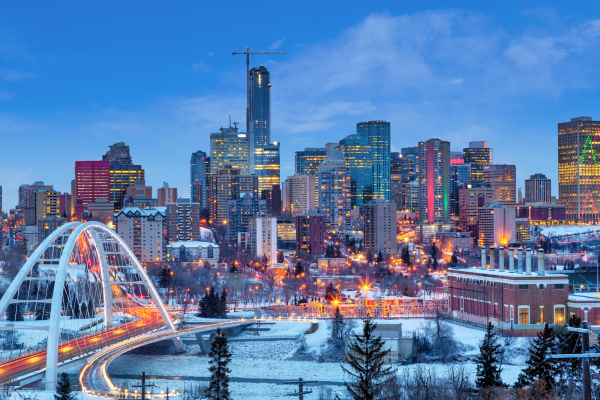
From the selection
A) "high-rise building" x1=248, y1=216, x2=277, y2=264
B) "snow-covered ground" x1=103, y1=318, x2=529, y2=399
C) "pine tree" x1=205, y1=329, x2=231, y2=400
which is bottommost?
"snow-covered ground" x1=103, y1=318, x2=529, y2=399

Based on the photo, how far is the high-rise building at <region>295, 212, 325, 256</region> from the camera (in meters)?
162

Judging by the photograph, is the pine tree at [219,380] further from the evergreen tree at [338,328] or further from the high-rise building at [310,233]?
the high-rise building at [310,233]

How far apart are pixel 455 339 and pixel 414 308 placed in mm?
19974

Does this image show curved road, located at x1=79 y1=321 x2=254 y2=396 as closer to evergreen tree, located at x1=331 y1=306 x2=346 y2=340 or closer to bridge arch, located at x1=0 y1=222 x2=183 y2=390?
bridge arch, located at x1=0 y1=222 x2=183 y2=390

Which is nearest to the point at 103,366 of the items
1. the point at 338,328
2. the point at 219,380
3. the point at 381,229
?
the point at 219,380

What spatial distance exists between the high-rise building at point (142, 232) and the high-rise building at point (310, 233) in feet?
110

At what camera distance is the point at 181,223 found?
168125 millimetres

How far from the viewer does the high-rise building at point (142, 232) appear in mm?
137125

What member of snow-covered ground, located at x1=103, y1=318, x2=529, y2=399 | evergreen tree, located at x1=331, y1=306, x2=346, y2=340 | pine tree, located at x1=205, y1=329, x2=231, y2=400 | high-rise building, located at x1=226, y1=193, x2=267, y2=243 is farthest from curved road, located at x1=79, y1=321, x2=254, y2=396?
high-rise building, located at x1=226, y1=193, x2=267, y2=243

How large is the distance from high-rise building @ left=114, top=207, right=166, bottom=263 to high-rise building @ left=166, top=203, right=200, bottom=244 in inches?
1064

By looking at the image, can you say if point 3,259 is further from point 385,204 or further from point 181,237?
point 385,204

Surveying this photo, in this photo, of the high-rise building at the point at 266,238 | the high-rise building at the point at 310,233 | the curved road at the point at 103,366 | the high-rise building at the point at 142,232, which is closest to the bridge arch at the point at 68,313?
the curved road at the point at 103,366

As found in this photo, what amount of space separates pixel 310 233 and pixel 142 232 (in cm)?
3887

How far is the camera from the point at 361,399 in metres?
29.6
